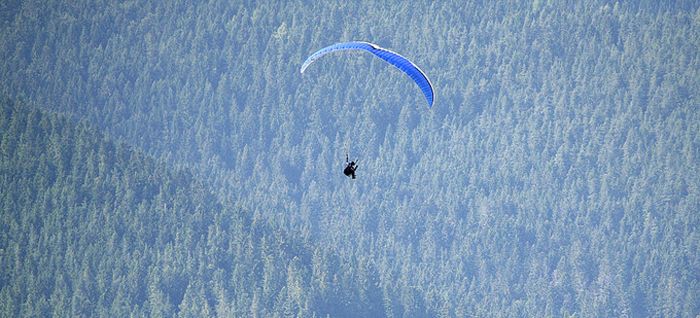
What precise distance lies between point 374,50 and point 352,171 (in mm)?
6305

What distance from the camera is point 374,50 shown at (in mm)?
107938

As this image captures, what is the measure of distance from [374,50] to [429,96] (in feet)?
12.3

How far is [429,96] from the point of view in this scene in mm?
109312

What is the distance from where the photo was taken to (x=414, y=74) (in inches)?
4291

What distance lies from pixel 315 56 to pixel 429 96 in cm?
597

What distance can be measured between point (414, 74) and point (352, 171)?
5.71 metres

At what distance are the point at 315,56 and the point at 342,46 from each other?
4.70 ft

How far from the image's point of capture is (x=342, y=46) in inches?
4336

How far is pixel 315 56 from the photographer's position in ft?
361

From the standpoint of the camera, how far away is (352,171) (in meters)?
110

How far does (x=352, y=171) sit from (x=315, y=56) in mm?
5951

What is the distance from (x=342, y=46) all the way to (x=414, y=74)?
396 centimetres

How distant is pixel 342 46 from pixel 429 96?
500cm

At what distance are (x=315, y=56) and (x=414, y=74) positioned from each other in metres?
5.02
